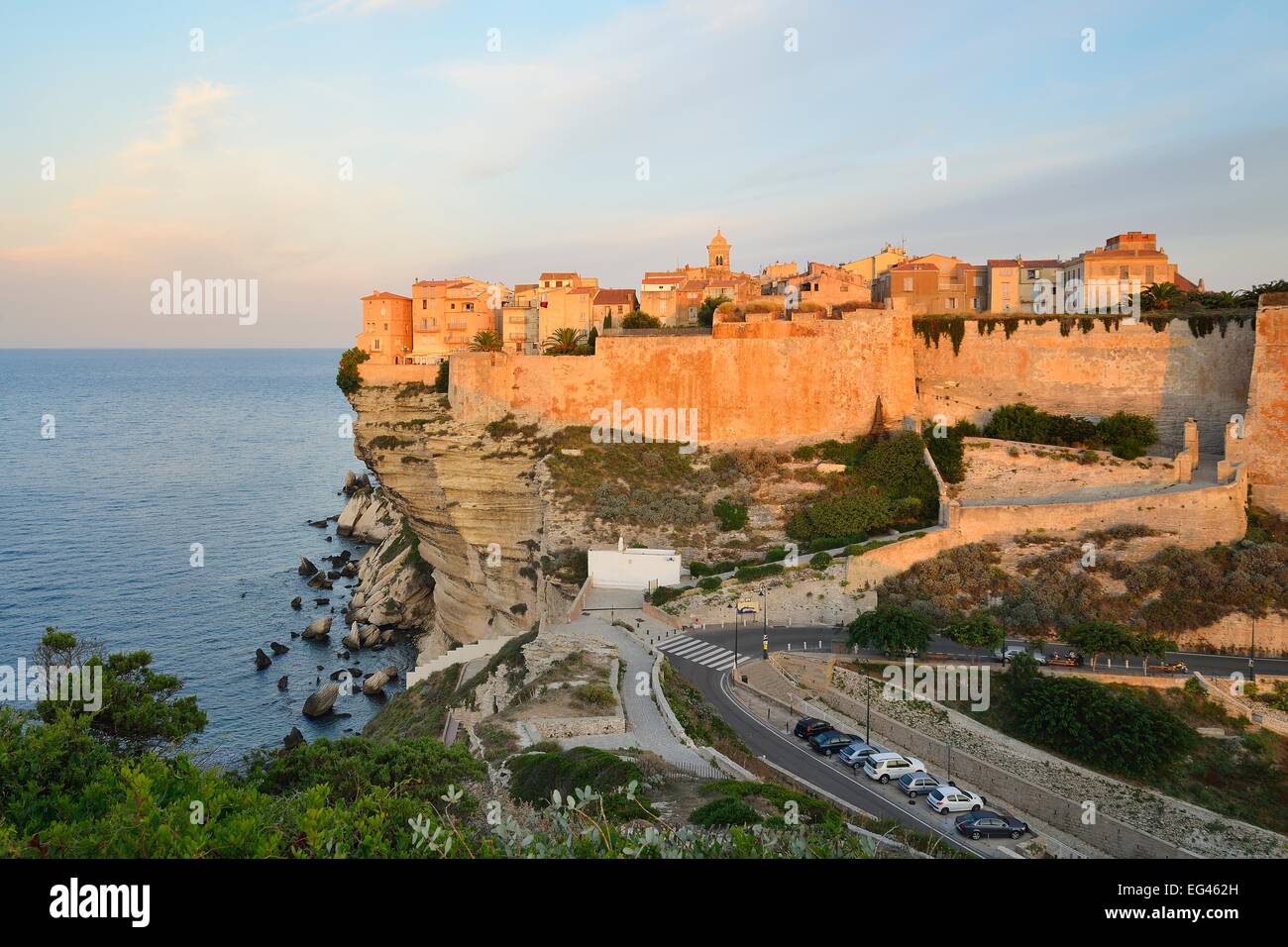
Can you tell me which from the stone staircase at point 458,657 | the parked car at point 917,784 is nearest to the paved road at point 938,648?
the parked car at point 917,784

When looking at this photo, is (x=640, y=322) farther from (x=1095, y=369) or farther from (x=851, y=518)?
(x=1095, y=369)

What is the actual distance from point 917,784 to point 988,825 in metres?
1.77

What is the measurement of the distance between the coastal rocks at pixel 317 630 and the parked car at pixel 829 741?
83.4ft

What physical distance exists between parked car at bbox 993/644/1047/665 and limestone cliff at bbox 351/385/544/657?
15546 millimetres

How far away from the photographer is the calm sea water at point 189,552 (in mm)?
32781

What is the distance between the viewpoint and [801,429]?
118 feet

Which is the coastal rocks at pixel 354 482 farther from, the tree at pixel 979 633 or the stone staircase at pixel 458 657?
the tree at pixel 979 633

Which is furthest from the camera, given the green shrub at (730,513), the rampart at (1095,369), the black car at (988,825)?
the rampart at (1095,369)

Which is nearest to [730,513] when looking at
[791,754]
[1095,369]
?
[791,754]

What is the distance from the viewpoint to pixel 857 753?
61.1 ft

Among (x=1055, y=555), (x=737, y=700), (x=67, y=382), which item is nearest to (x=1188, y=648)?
(x=1055, y=555)

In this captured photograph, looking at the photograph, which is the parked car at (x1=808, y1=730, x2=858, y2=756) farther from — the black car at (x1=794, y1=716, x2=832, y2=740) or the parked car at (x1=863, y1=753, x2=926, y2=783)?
the parked car at (x1=863, y1=753, x2=926, y2=783)

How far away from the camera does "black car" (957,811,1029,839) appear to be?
15.8m

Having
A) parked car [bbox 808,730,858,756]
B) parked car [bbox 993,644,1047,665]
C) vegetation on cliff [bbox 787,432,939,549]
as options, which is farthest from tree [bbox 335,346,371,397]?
parked car [bbox 993,644,1047,665]
